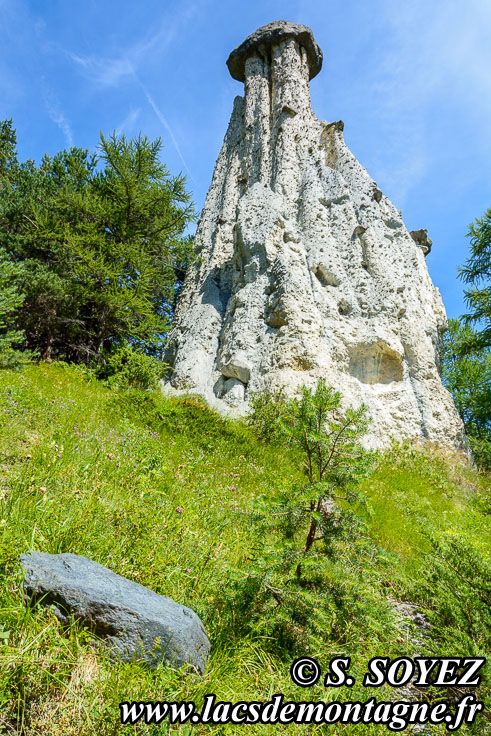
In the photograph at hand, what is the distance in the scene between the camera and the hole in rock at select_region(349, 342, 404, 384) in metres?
12.5

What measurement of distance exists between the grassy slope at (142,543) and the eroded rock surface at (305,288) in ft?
14.9

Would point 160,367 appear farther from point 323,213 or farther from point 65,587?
point 65,587

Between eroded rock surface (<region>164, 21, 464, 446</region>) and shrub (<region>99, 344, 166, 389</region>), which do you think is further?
eroded rock surface (<region>164, 21, 464, 446</region>)

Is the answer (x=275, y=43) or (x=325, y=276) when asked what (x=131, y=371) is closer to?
(x=325, y=276)

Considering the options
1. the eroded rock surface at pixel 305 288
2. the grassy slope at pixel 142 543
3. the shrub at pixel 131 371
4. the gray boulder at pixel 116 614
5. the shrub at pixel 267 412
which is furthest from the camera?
the eroded rock surface at pixel 305 288

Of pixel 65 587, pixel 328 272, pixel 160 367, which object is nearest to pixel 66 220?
pixel 160 367

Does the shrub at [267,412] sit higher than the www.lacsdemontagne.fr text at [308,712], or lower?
higher

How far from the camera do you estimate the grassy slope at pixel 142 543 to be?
1937 millimetres

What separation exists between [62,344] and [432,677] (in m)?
15.1

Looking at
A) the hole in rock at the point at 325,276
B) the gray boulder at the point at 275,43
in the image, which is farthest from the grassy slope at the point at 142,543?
the gray boulder at the point at 275,43

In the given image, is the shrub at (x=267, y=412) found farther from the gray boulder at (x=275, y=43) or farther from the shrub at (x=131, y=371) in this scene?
the gray boulder at (x=275, y=43)

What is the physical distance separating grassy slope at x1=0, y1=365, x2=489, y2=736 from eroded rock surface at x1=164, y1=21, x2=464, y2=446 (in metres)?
4.53

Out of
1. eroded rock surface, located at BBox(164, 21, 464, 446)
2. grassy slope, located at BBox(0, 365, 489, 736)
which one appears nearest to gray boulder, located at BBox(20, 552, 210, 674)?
grassy slope, located at BBox(0, 365, 489, 736)

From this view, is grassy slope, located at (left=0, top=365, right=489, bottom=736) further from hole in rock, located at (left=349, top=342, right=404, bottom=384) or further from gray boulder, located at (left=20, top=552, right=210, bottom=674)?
hole in rock, located at (left=349, top=342, right=404, bottom=384)
